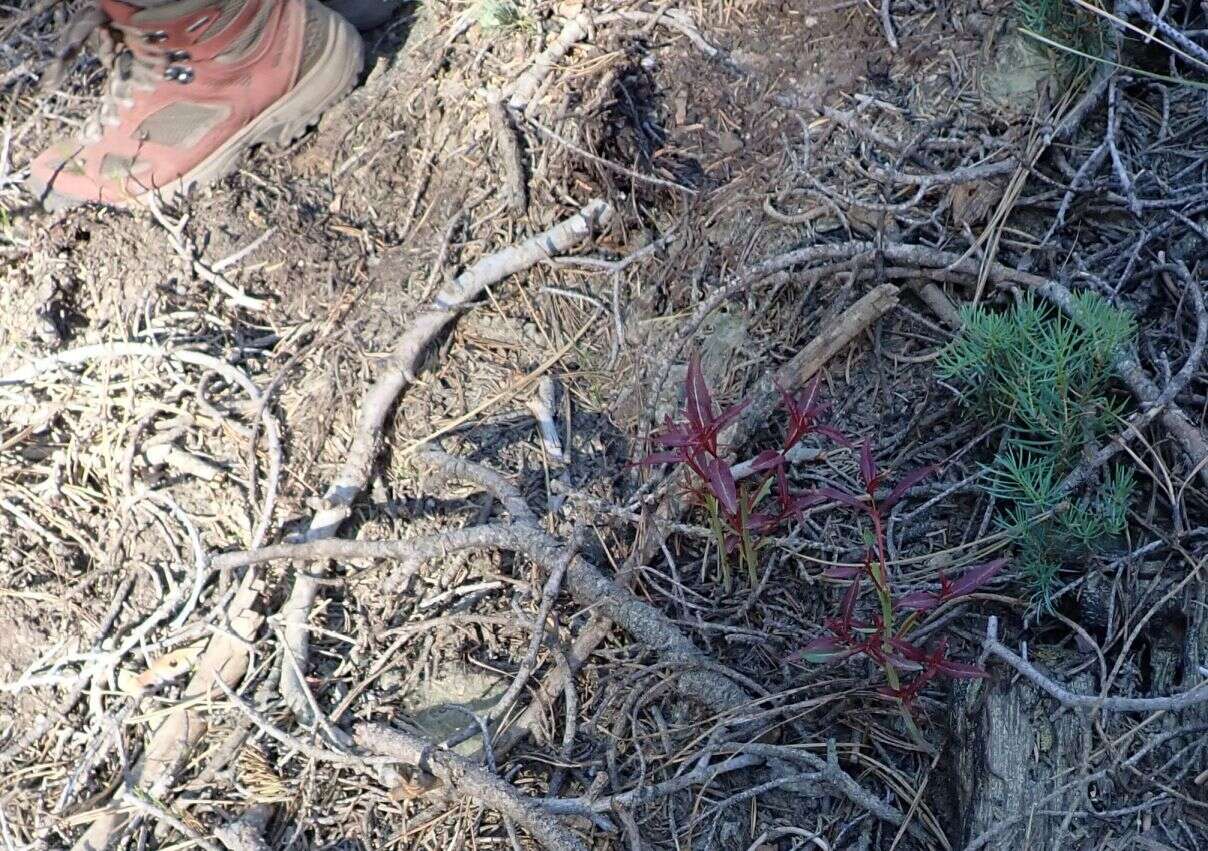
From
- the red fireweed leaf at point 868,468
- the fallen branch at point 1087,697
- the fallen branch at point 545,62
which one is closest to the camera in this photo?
the fallen branch at point 1087,697

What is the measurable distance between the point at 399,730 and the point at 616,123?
5.01 feet

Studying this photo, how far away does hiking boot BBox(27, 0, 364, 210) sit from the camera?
2.71 meters

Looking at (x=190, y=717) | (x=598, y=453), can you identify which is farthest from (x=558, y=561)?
(x=190, y=717)

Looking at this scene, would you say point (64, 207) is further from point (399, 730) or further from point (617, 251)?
point (399, 730)

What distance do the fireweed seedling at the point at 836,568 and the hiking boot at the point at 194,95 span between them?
64.9 inches

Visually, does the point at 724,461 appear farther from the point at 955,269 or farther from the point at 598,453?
the point at 955,269

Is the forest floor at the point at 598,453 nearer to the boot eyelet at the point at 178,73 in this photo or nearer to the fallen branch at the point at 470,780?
the fallen branch at the point at 470,780

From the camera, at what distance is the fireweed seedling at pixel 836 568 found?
1683 mm

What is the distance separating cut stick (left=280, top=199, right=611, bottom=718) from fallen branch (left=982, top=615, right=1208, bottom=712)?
1.32 meters

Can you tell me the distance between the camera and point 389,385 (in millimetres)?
2324

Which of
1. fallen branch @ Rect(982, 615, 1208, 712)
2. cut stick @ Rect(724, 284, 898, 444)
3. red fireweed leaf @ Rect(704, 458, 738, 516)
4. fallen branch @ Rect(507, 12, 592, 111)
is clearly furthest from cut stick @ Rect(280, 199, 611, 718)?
fallen branch @ Rect(982, 615, 1208, 712)

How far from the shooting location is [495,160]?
2.58 meters

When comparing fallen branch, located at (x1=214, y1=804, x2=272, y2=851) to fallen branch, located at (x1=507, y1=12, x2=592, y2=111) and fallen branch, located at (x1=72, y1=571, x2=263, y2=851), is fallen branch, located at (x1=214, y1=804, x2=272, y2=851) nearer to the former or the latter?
fallen branch, located at (x1=72, y1=571, x2=263, y2=851)

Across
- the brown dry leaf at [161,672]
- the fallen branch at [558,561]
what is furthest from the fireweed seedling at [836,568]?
the brown dry leaf at [161,672]
